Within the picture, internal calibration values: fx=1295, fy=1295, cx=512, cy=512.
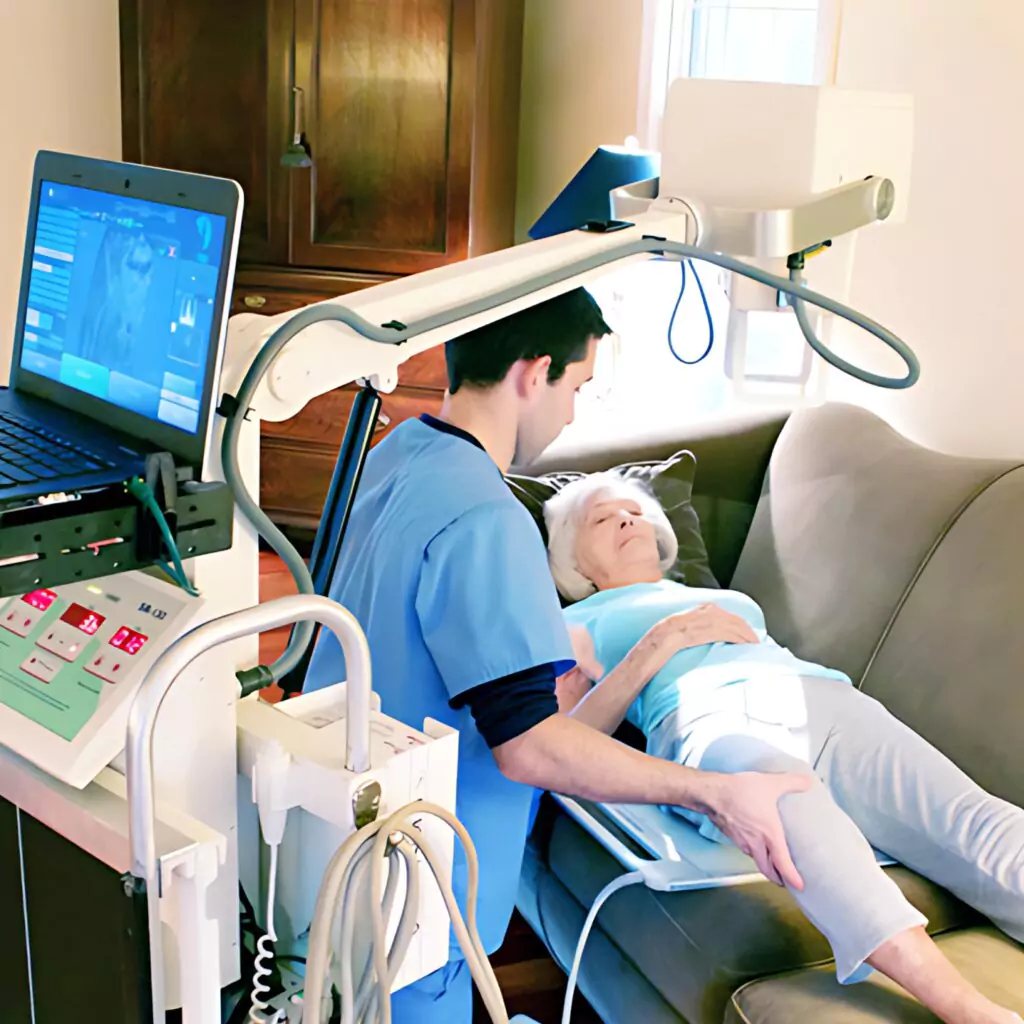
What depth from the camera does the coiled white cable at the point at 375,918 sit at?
2.49 feet

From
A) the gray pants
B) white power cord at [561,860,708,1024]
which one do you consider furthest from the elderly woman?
white power cord at [561,860,708,1024]

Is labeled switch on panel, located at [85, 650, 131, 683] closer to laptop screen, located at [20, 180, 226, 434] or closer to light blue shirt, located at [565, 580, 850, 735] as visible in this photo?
laptop screen, located at [20, 180, 226, 434]

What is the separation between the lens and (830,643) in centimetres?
209

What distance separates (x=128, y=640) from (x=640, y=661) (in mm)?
1142

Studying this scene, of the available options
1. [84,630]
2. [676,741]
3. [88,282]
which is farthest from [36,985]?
[676,741]

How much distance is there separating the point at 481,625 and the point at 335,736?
1.26 feet

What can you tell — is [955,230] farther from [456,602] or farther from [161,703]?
[161,703]

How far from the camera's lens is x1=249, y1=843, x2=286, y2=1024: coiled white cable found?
84 cm

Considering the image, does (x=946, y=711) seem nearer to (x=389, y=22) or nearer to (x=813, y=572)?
(x=813, y=572)

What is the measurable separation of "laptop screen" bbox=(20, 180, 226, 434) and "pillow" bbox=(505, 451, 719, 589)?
127 centimetres

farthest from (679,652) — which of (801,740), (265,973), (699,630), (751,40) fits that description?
(751,40)

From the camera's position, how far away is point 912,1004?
56.2 inches

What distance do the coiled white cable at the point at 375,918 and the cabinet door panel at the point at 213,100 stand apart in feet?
9.60

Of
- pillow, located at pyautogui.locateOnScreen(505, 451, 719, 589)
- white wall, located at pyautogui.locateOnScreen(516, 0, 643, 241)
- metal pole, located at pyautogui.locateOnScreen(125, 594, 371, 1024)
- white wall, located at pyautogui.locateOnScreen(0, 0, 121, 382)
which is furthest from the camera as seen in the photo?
white wall, located at pyautogui.locateOnScreen(0, 0, 121, 382)
